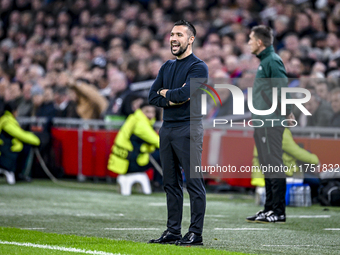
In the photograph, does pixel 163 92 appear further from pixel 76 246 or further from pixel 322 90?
pixel 322 90

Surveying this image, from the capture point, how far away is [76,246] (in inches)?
230

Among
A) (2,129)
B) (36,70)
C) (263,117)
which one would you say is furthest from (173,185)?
(36,70)

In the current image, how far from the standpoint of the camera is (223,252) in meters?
5.64

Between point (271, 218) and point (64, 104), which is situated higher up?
point (64, 104)

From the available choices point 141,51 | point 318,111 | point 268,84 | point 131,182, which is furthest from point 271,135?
point 141,51

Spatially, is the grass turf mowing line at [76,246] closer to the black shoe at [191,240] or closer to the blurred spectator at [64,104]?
the black shoe at [191,240]

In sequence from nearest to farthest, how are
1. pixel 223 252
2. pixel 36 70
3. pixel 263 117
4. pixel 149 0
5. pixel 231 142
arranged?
pixel 223 252 < pixel 263 117 < pixel 231 142 < pixel 36 70 < pixel 149 0

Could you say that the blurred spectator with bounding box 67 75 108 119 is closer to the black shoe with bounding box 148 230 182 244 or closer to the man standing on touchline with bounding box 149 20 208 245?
the man standing on touchline with bounding box 149 20 208 245

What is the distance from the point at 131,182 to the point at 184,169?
6.22 meters

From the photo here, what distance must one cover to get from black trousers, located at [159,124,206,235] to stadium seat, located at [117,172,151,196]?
5968 mm

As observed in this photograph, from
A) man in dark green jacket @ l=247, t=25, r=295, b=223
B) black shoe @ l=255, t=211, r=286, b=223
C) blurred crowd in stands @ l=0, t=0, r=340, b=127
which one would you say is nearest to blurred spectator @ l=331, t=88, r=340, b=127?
blurred crowd in stands @ l=0, t=0, r=340, b=127

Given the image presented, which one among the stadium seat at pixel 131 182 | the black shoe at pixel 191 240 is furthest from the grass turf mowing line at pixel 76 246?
the stadium seat at pixel 131 182

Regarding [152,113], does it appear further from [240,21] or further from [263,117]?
[240,21]

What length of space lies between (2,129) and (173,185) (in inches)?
329
